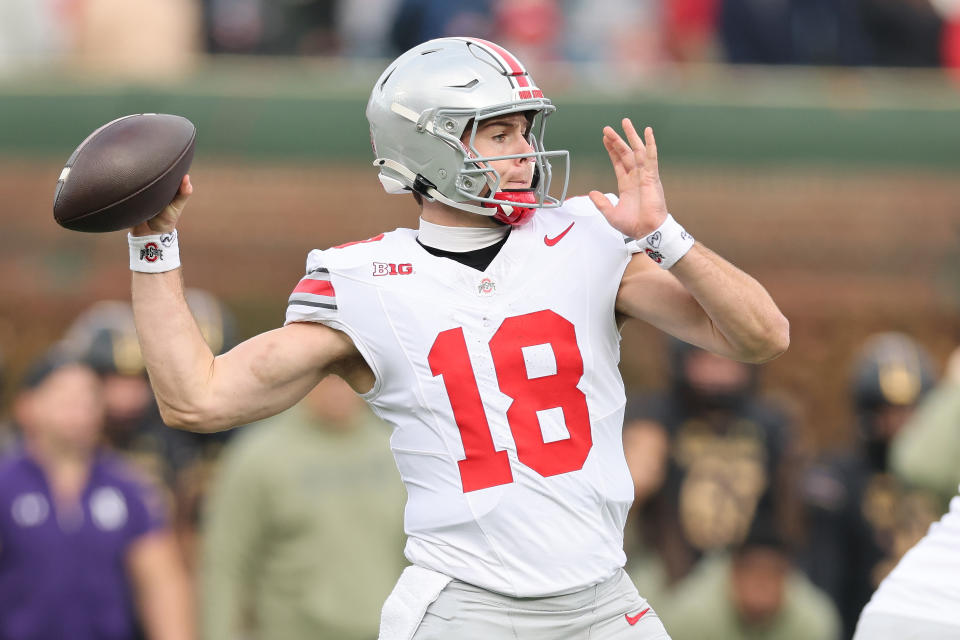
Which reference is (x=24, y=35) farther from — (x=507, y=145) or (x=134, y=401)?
(x=507, y=145)

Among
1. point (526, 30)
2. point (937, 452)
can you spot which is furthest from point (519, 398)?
point (526, 30)

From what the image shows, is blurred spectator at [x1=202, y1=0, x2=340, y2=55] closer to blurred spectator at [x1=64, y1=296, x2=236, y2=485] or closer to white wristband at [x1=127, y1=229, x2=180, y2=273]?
blurred spectator at [x1=64, y1=296, x2=236, y2=485]

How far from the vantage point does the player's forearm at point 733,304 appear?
3707 millimetres

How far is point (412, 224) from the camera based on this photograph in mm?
9039

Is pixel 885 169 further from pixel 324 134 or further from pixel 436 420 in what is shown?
pixel 436 420

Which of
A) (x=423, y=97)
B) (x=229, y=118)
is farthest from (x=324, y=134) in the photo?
(x=423, y=97)

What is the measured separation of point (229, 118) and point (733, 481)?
11.1 ft

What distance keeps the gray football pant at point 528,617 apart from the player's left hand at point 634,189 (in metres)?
0.83

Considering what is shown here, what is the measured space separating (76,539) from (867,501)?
3.39 metres

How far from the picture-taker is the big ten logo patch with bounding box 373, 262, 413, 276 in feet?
12.8

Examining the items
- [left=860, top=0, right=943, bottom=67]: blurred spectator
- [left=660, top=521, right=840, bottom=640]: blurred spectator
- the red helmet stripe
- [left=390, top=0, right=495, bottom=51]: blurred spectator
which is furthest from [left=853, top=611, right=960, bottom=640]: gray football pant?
[left=860, top=0, right=943, bottom=67]: blurred spectator

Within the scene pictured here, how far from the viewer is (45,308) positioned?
29.8 ft

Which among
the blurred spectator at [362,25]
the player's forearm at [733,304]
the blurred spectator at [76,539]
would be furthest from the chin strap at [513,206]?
the blurred spectator at [362,25]

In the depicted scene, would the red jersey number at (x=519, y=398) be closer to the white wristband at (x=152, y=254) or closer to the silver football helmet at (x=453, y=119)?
the silver football helmet at (x=453, y=119)
